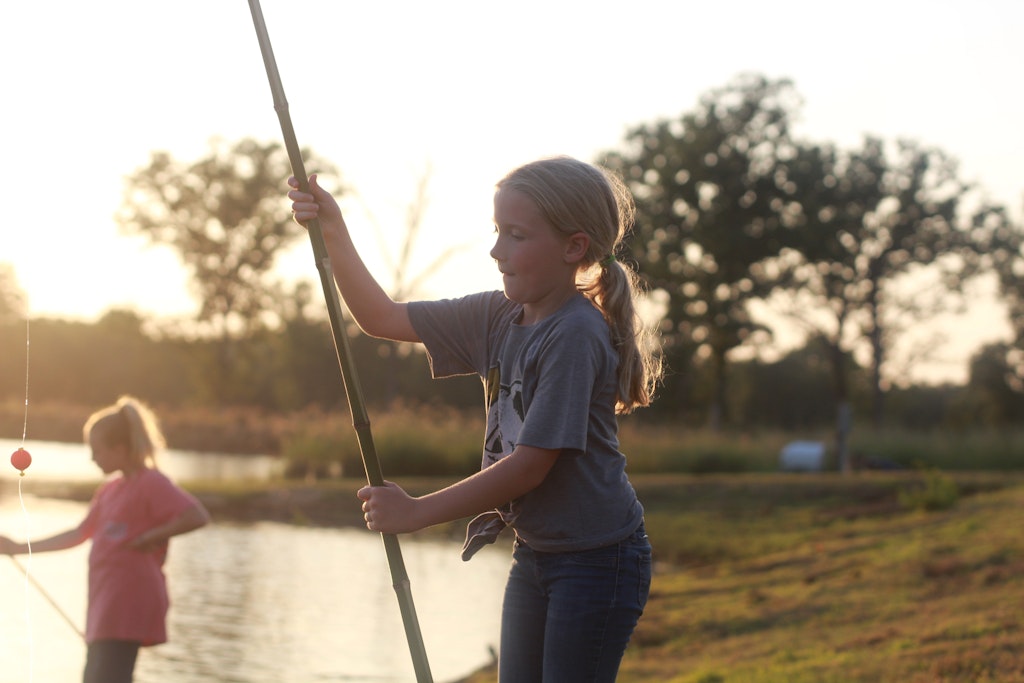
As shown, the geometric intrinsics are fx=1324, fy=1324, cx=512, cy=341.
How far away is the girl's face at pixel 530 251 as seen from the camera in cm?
262

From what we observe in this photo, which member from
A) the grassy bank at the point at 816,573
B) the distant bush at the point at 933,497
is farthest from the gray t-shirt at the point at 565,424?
the distant bush at the point at 933,497

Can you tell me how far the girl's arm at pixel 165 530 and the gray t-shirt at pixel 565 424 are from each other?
8.39 ft

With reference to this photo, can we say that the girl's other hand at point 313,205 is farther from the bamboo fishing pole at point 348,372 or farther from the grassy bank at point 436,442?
the grassy bank at point 436,442

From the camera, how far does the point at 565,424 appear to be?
2.47 meters

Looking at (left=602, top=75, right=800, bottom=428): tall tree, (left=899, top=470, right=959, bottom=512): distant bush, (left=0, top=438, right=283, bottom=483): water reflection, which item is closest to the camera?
(left=899, top=470, right=959, bottom=512): distant bush

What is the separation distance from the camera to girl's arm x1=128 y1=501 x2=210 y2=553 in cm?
495

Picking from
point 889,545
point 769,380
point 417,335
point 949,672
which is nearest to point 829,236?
point 769,380

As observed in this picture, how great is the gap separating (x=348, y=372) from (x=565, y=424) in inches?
18.1

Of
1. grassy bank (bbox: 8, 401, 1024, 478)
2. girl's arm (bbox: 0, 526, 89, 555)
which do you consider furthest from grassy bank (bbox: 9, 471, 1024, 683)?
girl's arm (bbox: 0, 526, 89, 555)

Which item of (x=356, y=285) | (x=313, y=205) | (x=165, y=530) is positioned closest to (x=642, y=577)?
(x=356, y=285)

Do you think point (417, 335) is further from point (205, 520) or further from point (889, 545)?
point (889, 545)

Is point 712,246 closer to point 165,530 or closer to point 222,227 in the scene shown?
point 222,227

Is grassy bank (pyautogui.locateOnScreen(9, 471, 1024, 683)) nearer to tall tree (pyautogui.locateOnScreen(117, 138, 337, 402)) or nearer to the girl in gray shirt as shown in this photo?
the girl in gray shirt

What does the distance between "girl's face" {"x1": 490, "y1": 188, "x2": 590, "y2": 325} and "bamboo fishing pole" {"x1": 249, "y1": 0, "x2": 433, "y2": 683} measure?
0.34m
